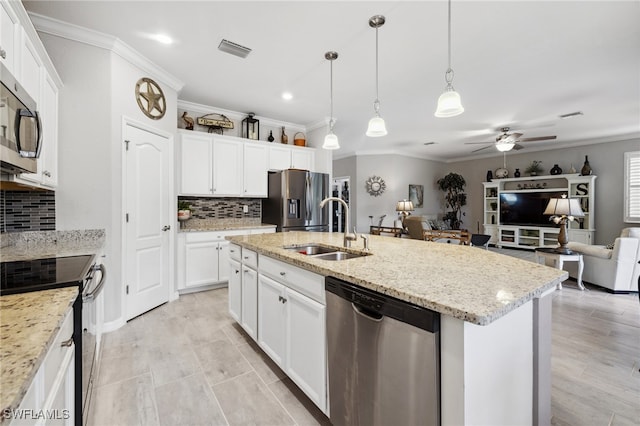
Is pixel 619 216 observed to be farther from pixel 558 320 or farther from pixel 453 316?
pixel 453 316

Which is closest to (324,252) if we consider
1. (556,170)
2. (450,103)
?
(450,103)

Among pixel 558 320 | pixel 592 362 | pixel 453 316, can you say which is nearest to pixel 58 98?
pixel 453 316

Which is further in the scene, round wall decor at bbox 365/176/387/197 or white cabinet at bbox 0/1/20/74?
round wall decor at bbox 365/176/387/197

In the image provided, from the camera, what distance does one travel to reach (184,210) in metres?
3.76

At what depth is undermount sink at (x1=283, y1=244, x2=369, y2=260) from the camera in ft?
6.74

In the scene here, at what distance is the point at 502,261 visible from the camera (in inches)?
63.9

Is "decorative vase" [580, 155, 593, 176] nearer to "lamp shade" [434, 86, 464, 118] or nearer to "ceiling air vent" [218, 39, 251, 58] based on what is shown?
"lamp shade" [434, 86, 464, 118]

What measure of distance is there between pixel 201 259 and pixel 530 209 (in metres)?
7.62

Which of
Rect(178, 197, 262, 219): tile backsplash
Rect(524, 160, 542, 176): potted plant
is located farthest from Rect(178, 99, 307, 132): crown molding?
Rect(524, 160, 542, 176): potted plant

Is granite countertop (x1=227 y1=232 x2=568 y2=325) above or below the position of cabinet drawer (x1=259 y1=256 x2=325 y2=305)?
above

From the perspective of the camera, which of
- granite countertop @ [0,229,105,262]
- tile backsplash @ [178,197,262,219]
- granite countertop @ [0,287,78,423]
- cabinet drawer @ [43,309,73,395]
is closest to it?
granite countertop @ [0,287,78,423]

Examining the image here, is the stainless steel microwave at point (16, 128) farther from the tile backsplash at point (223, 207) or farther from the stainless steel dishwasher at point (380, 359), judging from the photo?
the tile backsplash at point (223, 207)

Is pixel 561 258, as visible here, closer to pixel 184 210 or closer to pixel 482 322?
pixel 482 322

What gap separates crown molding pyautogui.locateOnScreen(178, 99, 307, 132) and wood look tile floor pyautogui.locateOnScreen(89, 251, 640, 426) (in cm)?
284
